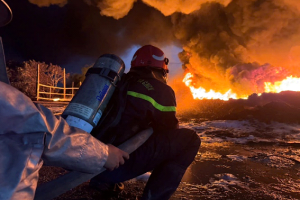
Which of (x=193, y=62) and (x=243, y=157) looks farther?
(x=193, y=62)

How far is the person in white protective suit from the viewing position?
757 millimetres

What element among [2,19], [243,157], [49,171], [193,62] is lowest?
[49,171]

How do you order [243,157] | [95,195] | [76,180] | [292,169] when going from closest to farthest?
[76,180] < [95,195] < [292,169] < [243,157]

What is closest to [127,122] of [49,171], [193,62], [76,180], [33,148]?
[76,180]

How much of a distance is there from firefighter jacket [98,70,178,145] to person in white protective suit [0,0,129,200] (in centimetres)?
80

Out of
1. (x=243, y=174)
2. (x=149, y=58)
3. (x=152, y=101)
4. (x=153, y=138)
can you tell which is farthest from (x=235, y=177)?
(x=149, y=58)

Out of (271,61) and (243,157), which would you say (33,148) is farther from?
(271,61)

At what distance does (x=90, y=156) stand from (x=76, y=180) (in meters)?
0.37

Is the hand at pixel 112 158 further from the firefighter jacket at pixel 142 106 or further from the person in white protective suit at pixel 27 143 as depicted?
the firefighter jacket at pixel 142 106

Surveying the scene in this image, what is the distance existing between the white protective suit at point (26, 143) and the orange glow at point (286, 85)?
20.9m

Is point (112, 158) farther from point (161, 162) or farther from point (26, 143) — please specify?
point (161, 162)

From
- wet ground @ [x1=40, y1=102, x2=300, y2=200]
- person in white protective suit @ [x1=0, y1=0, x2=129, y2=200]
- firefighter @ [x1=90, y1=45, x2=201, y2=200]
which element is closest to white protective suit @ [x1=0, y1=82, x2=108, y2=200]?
person in white protective suit @ [x1=0, y1=0, x2=129, y2=200]

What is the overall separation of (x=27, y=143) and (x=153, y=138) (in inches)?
50.6

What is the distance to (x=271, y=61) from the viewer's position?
2327 cm
